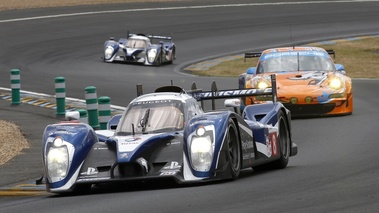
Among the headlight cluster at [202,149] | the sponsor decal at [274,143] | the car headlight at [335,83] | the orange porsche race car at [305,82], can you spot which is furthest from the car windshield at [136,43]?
the headlight cluster at [202,149]

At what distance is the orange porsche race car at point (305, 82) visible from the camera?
2184 centimetres

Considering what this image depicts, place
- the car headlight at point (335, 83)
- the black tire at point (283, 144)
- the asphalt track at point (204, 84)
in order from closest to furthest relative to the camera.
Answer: the asphalt track at point (204, 84), the black tire at point (283, 144), the car headlight at point (335, 83)

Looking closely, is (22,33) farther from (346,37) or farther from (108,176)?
(108,176)

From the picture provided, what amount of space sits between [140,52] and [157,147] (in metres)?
25.0

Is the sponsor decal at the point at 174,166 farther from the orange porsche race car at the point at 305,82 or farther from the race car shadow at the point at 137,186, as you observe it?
the orange porsche race car at the point at 305,82

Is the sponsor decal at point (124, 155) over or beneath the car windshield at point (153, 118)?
beneath

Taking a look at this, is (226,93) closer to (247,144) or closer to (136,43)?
(247,144)

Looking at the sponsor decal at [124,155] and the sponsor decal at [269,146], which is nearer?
the sponsor decal at [124,155]

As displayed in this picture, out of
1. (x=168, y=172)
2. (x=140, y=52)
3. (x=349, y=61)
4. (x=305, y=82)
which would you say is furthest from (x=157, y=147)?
(x=140, y=52)

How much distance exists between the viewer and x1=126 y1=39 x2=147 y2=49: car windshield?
3825 cm

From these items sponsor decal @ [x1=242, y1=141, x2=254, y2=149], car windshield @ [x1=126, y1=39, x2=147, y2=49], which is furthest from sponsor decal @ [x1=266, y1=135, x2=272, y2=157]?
car windshield @ [x1=126, y1=39, x2=147, y2=49]

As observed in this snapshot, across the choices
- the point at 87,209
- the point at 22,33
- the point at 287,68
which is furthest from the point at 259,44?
the point at 87,209

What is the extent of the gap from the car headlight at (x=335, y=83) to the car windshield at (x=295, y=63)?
64 cm

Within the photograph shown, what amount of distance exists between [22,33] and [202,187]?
34.6 m
